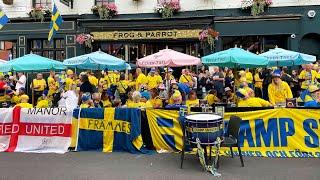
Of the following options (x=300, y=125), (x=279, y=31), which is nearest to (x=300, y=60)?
(x=279, y=31)

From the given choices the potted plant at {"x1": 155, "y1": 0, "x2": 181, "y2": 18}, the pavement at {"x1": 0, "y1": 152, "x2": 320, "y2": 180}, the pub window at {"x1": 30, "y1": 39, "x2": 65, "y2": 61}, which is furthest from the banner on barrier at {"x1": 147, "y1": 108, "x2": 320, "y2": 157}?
the pub window at {"x1": 30, "y1": 39, "x2": 65, "y2": 61}

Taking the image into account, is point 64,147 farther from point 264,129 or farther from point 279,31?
point 279,31

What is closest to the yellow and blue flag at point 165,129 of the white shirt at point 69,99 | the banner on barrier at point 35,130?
the banner on barrier at point 35,130

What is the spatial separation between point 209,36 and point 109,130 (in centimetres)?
1171

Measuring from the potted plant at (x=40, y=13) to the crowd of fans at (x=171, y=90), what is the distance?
470cm

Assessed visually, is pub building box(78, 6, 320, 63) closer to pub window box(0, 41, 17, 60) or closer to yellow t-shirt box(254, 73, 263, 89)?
pub window box(0, 41, 17, 60)

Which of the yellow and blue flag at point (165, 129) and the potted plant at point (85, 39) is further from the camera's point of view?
the potted plant at point (85, 39)

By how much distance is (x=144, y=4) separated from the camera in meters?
23.0

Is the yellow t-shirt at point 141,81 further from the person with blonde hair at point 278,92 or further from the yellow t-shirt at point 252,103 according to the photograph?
the yellow t-shirt at point 252,103

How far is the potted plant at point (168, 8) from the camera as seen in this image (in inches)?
875

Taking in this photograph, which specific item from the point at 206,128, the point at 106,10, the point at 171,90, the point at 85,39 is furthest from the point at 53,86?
the point at 206,128

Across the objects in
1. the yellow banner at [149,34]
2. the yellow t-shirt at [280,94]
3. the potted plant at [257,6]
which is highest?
the potted plant at [257,6]

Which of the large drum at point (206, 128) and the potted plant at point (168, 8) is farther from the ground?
the potted plant at point (168, 8)

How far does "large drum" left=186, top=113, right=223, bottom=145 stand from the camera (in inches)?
337
